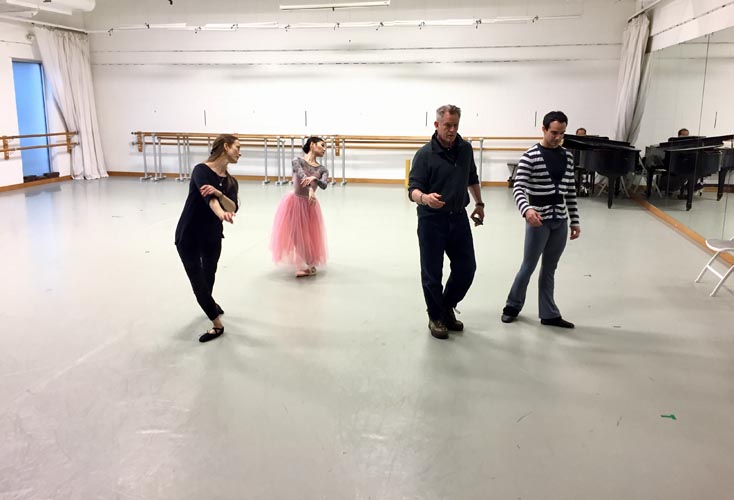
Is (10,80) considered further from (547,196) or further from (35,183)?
(547,196)

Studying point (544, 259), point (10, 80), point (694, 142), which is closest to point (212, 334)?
point (544, 259)

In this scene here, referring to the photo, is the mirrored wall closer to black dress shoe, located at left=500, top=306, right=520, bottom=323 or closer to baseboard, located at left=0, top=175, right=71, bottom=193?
black dress shoe, located at left=500, top=306, right=520, bottom=323

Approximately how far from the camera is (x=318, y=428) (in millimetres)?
2822

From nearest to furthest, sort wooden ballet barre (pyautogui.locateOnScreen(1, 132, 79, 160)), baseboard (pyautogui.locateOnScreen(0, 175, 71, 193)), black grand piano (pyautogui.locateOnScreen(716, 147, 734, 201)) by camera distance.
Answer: black grand piano (pyautogui.locateOnScreen(716, 147, 734, 201)) → wooden ballet barre (pyautogui.locateOnScreen(1, 132, 79, 160)) → baseboard (pyautogui.locateOnScreen(0, 175, 71, 193))

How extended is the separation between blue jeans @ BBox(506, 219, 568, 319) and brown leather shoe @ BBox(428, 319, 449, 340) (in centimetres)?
60

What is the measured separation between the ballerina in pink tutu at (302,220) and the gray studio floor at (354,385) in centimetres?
18

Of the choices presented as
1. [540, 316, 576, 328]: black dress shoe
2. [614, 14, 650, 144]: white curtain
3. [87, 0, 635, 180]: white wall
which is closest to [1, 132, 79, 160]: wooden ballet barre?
[87, 0, 635, 180]: white wall

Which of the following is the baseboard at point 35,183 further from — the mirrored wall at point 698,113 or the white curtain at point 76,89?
the mirrored wall at point 698,113

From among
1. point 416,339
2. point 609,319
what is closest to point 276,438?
point 416,339

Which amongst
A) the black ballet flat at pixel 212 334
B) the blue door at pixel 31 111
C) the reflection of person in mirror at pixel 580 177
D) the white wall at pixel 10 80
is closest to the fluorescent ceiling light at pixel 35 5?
the white wall at pixel 10 80

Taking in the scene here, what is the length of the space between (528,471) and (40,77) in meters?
12.9

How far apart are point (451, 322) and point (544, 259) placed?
0.76m

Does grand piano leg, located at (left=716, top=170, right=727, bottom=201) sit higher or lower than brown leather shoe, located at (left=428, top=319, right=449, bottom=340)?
higher

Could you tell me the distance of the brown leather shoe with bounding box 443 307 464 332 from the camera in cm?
407
